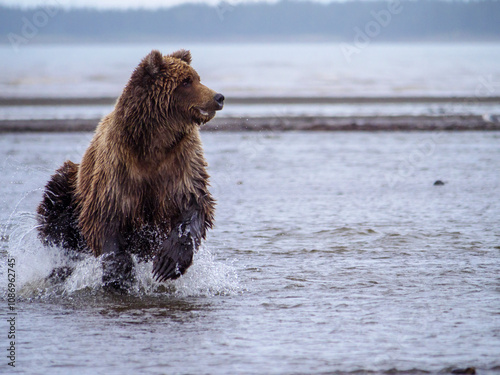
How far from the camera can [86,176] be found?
627cm

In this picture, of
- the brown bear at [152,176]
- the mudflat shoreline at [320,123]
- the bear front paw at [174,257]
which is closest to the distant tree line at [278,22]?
the mudflat shoreline at [320,123]

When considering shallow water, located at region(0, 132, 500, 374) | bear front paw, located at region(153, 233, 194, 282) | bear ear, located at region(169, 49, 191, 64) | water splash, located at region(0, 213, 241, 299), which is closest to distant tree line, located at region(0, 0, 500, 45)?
shallow water, located at region(0, 132, 500, 374)

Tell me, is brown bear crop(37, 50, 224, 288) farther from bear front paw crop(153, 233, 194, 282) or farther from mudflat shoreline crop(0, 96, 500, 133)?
mudflat shoreline crop(0, 96, 500, 133)

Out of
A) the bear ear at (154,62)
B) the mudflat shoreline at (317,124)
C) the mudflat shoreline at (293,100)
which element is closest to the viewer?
the bear ear at (154,62)

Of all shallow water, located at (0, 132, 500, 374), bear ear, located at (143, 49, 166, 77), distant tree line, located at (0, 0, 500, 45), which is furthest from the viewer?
distant tree line, located at (0, 0, 500, 45)

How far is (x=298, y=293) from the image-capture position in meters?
5.90

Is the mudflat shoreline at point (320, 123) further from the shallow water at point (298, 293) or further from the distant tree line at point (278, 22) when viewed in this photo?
the distant tree line at point (278, 22)

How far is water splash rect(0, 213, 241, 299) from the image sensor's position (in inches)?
239

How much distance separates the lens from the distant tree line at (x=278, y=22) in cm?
11725

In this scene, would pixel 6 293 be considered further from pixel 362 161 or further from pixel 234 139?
pixel 234 139

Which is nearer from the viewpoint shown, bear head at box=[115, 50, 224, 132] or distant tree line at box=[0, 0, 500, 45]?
bear head at box=[115, 50, 224, 132]

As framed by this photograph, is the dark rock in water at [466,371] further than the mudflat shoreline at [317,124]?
No

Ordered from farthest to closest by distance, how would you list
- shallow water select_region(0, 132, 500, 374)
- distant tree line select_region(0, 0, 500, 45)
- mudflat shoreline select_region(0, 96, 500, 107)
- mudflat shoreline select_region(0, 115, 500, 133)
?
distant tree line select_region(0, 0, 500, 45)
mudflat shoreline select_region(0, 96, 500, 107)
mudflat shoreline select_region(0, 115, 500, 133)
shallow water select_region(0, 132, 500, 374)

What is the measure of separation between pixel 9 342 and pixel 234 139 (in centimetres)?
1266
